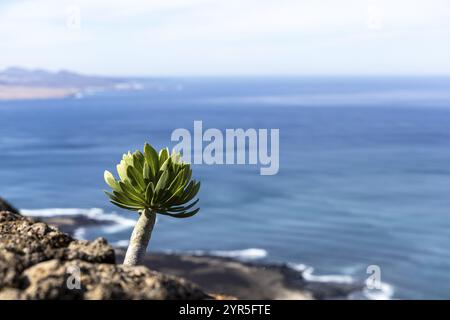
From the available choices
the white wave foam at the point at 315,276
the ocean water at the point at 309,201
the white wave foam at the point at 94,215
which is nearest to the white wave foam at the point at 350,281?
the white wave foam at the point at 315,276

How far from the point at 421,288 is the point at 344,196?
42.7m

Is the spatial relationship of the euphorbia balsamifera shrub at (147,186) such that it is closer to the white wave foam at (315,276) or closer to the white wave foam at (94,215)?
the white wave foam at (315,276)

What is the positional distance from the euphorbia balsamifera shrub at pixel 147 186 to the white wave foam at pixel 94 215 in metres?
62.1

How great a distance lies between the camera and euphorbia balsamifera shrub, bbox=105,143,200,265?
8430 mm

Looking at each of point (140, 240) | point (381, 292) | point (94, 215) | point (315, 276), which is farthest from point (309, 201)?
point (140, 240)

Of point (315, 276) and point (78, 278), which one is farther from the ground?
point (78, 278)

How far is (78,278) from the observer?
4.86 meters

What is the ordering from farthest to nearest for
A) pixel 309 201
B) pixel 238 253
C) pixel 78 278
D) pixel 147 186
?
1. pixel 309 201
2. pixel 238 253
3. pixel 147 186
4. pixel 78 278

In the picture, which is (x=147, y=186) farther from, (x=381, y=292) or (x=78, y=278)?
(x=381, y=292)

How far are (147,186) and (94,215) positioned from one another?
251 feet

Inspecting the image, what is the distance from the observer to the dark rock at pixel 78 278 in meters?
4.73

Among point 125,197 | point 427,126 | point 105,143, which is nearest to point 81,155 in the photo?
point 105,143

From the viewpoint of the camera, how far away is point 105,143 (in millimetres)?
165000

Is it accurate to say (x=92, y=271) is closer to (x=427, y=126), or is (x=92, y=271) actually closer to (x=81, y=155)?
(x=81, y=155)
